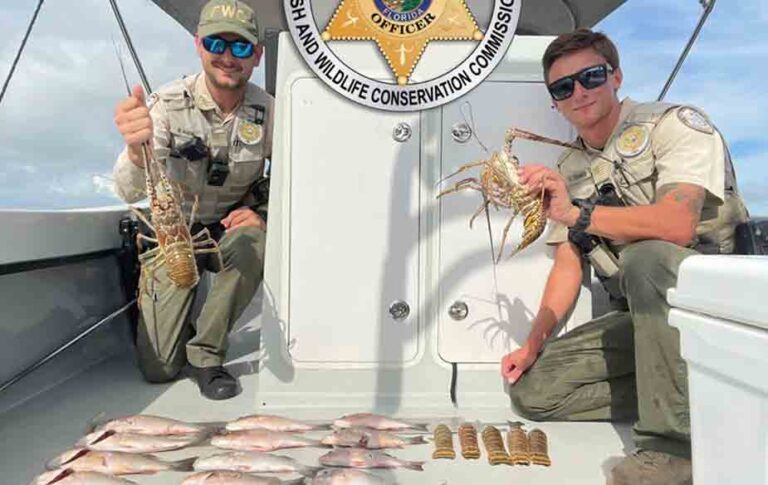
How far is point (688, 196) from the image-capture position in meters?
2.28

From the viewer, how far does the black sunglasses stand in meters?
2.53

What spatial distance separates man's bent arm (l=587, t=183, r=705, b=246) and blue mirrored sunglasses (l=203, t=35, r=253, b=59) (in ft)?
6.19

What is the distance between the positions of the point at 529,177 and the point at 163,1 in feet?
11.7

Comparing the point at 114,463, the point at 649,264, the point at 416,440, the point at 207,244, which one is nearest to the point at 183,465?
the point at 114,463

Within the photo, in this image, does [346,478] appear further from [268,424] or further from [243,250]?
[243,250]

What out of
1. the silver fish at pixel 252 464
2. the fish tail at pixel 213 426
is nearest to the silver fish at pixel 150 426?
the fish tail at pixel 213 426

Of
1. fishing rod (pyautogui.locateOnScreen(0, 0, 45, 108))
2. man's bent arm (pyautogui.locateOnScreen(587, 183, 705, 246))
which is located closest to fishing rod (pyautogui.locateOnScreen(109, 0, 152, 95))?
fishing rod (pyautogui.locateOnScreen(0, 0, 45, 108))

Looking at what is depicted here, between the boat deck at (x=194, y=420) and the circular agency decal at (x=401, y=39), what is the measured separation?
4.43ft

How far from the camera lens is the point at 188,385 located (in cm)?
323

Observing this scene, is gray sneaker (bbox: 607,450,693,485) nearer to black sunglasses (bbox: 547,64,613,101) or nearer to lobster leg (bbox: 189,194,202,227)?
black sunglasses (bbox: 547,64,613,101)

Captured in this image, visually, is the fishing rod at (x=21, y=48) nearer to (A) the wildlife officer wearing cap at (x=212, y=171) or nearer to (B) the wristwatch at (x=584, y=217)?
(A) the wildlife officer wearing cap at (x=212, y=171)

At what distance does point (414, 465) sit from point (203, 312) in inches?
60.1

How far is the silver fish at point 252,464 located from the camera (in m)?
2.17

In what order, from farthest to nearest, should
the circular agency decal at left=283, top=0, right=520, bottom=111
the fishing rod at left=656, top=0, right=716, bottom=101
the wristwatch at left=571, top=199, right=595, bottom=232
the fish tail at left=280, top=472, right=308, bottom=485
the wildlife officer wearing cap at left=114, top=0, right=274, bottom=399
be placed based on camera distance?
the fishing rod at left=656, top=0, right=716, bottom=101 < the wildlife officer wearing cap at left=114, top=0, right=274, bottom=399 < the circular agency decal at left=283, top=0, right=520, bottom=111 < the wristwatch at left=571, top=199, right=595, bottom=232 < the fish tail at left=280, top=472, right=308, bottom=485
